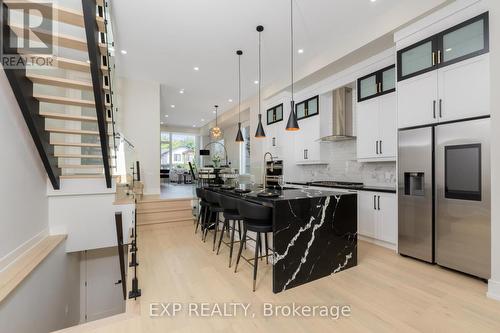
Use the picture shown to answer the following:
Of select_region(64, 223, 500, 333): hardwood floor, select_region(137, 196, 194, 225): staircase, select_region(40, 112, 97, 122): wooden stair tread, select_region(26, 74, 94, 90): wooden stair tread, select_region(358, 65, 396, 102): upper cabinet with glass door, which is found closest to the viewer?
select_region(64, 223, 500, 333): hardwood floor

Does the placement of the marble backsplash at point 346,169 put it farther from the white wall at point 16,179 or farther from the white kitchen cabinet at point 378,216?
the white wall at point 16,179

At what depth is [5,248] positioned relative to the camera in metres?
2.37

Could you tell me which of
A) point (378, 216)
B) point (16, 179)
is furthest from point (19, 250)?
point (378, 216)

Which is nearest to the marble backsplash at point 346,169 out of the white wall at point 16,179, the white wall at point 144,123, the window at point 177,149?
the white wall at point 144,123

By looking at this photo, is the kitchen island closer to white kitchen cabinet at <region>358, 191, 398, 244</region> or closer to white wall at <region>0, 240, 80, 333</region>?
white kitchen cabinet at <region>358, 191, 398, 244</region>

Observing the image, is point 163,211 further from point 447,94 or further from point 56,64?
point 447,94

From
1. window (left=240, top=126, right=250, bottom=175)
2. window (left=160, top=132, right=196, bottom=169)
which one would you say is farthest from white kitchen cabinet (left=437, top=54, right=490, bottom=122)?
window (left=160, top=132, right=196, bottom=169)

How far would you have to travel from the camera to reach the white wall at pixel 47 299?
218 cm

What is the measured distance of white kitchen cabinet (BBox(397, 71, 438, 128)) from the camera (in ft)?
9.26

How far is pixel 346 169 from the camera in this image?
4.88m

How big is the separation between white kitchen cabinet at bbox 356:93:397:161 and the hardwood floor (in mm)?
1598

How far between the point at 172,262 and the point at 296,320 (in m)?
1.85

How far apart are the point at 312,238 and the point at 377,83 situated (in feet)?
9.60

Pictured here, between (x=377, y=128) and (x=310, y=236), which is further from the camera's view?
(x=377, y=128)
